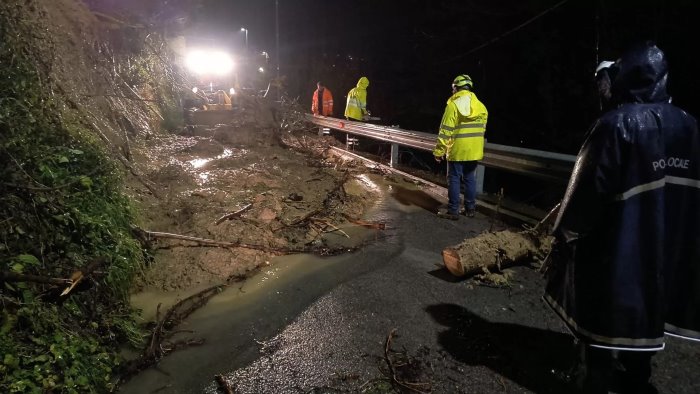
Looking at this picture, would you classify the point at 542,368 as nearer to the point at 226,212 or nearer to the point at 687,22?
the point at 226,212

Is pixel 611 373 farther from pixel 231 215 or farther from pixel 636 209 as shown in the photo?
pixel 231 215

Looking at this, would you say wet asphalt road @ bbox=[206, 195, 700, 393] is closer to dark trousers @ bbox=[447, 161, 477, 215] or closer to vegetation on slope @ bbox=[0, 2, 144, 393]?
vegetation on slope @ bbox=[0, 2, 144, 393]

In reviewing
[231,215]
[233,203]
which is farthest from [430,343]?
[233,203]

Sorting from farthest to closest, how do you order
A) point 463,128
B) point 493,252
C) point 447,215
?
1. point 447,215
2. point 463,128
3. point 493,252

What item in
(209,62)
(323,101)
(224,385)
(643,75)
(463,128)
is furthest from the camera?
(323,101)

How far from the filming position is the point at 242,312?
3.73 m

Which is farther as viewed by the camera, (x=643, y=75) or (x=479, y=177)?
(x=479, y=177)

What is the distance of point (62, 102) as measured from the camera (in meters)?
5.93

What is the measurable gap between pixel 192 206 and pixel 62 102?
8.60 ft

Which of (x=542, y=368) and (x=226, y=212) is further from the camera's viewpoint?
(x=226, y=212)

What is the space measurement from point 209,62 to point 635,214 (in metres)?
15.0

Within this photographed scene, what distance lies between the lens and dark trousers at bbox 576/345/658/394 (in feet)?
7.64

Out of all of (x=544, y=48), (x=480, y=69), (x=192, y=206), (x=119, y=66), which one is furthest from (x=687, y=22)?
(x=119, y=66)

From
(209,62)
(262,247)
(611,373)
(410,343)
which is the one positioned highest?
(209,62)
